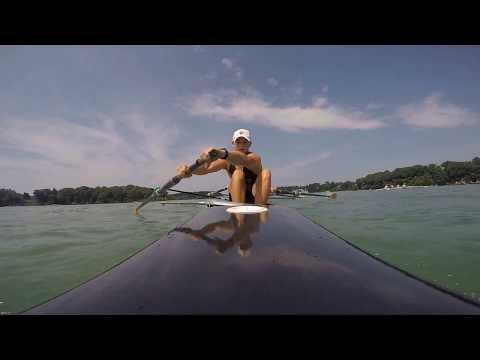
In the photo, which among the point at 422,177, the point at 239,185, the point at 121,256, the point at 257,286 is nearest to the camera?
the point at 257,286

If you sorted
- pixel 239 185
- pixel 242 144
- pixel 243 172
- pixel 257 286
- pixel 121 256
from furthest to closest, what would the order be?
pixel 242 144 → pixel 243 172 → pixel 239 185 → pixel 121 256 → pixel 257 286

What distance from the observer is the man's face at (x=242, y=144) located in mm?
4606

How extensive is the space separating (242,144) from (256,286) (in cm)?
395

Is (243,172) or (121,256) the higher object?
(243,172)

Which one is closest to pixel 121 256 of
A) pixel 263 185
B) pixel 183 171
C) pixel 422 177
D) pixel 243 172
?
pixel 183 171

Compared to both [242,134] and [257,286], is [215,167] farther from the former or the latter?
[257,286]

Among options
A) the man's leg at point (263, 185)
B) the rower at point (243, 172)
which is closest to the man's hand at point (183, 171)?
the rower at point (243, 172)

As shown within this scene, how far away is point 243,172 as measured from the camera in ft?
14.6

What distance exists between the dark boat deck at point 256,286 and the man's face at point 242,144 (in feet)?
11.1

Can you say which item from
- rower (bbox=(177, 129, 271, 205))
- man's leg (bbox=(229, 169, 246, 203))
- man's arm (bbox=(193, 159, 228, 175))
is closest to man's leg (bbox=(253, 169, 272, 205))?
rower (bbox=(177, 129, 271, 205))

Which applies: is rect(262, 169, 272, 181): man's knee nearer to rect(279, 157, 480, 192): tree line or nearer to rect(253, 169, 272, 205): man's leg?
rect(253, 169, 272, 205): man's leg

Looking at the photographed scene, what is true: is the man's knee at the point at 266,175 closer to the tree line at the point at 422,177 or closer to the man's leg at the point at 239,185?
the man's leg at the point at 239,185

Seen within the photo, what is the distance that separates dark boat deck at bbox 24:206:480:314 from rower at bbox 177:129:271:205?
2.33 meters
